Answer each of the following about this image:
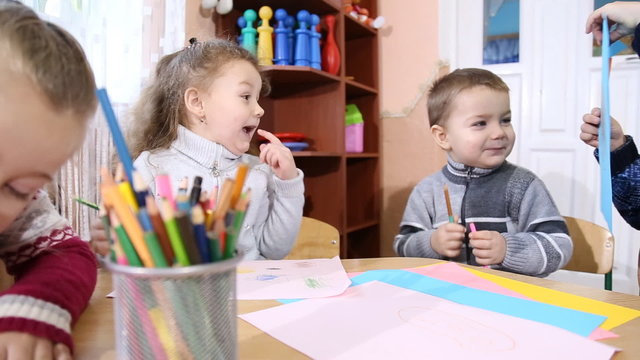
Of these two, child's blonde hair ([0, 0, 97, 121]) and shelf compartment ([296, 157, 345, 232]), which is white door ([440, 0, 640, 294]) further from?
child's blonde hair ([0, 0, 97, 121])

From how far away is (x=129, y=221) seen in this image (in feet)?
0.90

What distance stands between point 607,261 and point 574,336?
72cm

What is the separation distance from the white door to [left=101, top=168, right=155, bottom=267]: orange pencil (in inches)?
87.3

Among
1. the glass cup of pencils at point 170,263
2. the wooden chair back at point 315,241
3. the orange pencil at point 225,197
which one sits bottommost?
the wooden chair back at point 315,241

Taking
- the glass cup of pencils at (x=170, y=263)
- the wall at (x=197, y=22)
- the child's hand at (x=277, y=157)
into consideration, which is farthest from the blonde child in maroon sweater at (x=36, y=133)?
the wall at (x=197, y=22)

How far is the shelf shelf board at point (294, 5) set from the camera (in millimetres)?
1863

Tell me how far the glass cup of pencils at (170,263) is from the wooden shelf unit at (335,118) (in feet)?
4.93

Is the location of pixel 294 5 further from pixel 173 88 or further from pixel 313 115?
pixel 173 88

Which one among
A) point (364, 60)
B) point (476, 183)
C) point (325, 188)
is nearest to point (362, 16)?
point (364, 60)

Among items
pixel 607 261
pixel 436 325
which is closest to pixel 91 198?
pixel 436 325

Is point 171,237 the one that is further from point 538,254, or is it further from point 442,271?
point 538,254

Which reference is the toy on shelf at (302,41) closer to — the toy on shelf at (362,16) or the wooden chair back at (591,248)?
the toy on shelf at (362,16)

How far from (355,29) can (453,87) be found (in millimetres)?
1312

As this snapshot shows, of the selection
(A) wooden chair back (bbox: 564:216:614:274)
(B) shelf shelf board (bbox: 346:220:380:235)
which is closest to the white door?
(B) shelf shelf board (bbox: 346:220:380:235)
